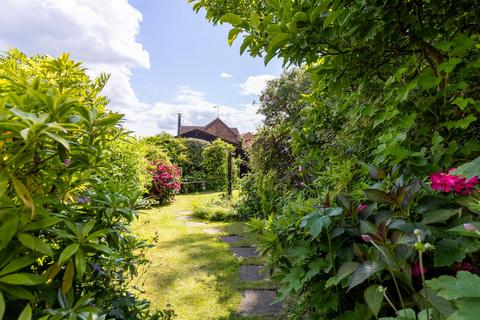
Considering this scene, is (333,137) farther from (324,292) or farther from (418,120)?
(324,292)

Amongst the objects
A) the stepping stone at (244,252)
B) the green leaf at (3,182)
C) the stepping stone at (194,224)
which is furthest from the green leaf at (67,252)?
the stepping stone at (194,224)

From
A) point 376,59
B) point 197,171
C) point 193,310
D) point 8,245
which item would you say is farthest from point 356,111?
point 197,171

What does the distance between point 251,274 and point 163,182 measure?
678 cm

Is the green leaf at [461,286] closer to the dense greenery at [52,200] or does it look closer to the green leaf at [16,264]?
the dense greenery at [52,200]

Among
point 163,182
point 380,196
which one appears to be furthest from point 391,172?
point 163,182

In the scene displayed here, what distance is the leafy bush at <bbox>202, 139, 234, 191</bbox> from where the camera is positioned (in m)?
13.9

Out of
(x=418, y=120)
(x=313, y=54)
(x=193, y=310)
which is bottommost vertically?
(x=193, y=310)

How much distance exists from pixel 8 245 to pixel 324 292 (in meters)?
1.25

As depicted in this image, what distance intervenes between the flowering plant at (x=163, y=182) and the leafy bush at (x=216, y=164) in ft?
12.7

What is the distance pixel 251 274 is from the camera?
3533 millimetres

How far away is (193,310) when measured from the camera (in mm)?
2666

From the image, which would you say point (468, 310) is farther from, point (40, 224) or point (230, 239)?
point (230, 239)

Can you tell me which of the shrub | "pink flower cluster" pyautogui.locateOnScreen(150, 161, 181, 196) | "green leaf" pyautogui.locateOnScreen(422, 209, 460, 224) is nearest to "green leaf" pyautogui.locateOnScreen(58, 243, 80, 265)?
"green leaf" pyautogui.locateOnScreen(422, 209, 460, 224)

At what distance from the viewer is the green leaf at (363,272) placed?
93cm
